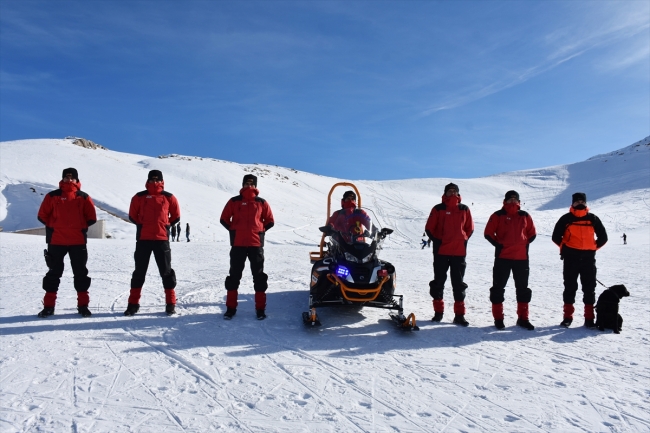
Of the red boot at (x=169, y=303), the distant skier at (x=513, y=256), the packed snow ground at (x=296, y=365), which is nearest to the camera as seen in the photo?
the packed snow ground at (x=296, y=365)

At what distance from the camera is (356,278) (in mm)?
6223

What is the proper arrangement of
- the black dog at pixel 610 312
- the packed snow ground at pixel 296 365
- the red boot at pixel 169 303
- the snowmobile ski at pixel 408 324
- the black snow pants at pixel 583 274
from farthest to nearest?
the black snow pants at pixel 583 274 → the red boot at pixel 169 303 → the black dog at pixel 610 312 → the snowmobile ski at pixel 408 324 → the packed snow ground at pixel 296 365

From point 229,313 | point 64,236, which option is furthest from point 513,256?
point 64,236

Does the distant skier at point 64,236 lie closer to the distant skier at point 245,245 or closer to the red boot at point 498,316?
the distant skier at point 245,245

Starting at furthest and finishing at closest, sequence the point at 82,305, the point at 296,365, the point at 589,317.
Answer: the point at 589,317, the point at 82,305, the point at 296,365

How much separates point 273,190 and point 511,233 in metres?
52.4

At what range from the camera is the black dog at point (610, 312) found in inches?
258

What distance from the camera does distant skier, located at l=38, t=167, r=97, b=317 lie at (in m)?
6.50

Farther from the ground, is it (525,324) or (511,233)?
(511,233)

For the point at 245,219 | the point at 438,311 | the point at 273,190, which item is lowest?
the point at 438,311

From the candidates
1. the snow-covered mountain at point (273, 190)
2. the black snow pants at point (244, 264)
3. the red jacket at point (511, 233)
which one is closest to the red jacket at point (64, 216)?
the black snow pants at point (244, 264)

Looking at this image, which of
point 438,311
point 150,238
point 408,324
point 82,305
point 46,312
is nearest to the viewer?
point 408,324

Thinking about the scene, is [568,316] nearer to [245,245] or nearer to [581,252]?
[581,252]

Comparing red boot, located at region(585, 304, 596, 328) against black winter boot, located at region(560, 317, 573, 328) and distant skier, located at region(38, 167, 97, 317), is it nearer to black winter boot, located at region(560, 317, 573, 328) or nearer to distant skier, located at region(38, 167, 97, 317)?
black winter boot, located at region(560, 317, 573, 328)
